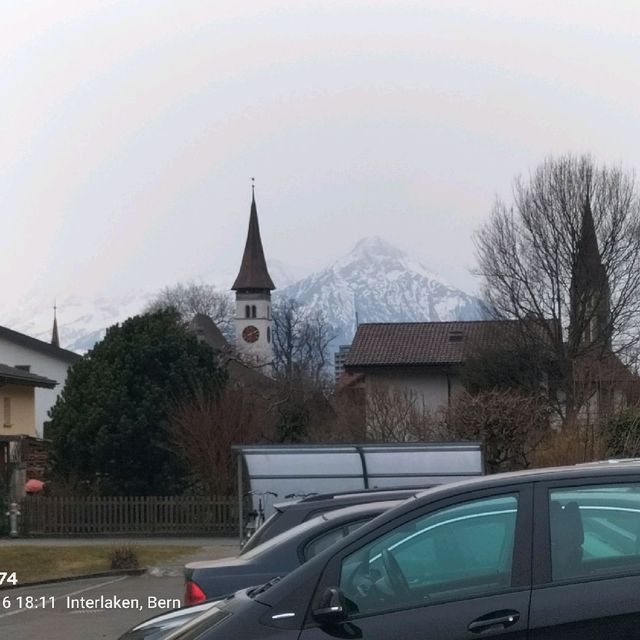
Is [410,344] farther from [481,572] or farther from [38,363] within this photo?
[481,572]

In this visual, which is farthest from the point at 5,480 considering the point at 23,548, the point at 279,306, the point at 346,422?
the point at 279,306

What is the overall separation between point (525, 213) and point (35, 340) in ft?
89.8

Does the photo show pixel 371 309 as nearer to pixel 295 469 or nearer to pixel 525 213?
pixel 525 213

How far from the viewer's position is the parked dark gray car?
7.64 metres

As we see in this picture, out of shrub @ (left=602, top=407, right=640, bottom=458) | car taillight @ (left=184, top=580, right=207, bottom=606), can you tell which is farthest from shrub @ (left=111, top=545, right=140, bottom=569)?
car taillight @ (left=184, top=580, right=207, bottom=606)

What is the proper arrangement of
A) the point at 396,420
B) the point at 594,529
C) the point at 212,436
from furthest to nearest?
the point at 396,420
the point at 212,436
the point at 594,529

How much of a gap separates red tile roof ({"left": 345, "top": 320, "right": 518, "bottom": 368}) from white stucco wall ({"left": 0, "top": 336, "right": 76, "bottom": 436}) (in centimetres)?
1479

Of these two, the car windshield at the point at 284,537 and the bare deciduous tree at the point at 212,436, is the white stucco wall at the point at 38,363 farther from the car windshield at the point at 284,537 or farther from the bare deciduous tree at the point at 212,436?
the car windshield at the point at 284,537

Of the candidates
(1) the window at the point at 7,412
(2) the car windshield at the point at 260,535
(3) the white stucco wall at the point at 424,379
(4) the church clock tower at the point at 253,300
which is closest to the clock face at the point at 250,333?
(4) the church clock tower at the point at 253,300

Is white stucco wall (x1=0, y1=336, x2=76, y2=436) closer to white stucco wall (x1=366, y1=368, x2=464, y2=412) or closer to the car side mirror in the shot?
white stucco wall (x1=366, y1=368, x2=464, y2=412)

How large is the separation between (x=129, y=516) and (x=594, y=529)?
2782 centimetres

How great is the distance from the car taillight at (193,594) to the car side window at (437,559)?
2546 millimetres

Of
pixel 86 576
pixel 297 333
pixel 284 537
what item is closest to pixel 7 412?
pixel 86 576

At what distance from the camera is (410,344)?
58.6m
